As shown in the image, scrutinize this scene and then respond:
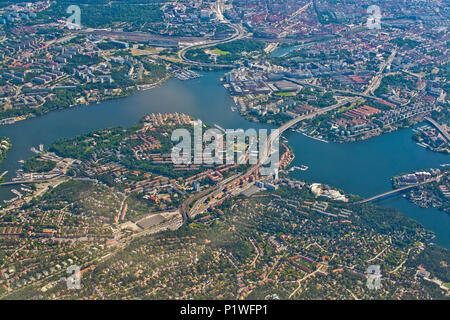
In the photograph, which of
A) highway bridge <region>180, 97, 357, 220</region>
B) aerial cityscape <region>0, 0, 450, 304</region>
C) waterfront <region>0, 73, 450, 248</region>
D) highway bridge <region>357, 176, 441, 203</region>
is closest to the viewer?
aerial cityscape <region>0, 0, 450, 304</region>

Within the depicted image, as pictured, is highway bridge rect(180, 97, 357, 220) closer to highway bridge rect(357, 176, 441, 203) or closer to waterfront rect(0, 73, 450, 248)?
waterfront rect(0, 73, 450, 248)

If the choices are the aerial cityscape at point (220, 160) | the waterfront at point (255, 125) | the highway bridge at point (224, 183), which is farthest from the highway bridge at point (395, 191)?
the highway bridge at point (224, 183)

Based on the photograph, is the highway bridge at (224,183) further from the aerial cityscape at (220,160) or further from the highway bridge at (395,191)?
the highway bridge at (395,191)

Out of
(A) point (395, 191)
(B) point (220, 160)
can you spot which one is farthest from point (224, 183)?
(A) point (395, 191)

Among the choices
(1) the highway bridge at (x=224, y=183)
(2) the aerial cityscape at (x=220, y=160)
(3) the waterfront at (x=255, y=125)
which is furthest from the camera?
(3) the waterfront at (x=255, y=125)

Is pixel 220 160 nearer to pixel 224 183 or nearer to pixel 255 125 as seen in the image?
pixel 224 183

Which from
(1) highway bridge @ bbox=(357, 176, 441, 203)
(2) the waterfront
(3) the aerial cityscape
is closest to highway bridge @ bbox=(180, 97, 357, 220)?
(3) the aerial cityscape
